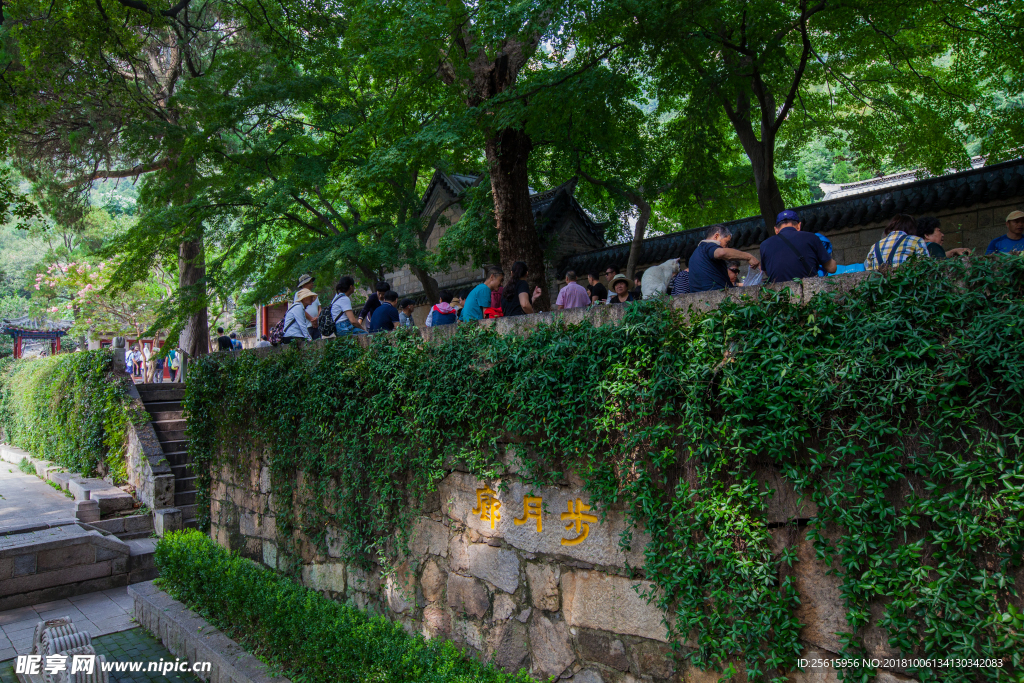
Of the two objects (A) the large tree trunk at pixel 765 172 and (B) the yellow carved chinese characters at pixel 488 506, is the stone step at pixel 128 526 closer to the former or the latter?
(B) the yellow carved chinese characters at pixel 488 506

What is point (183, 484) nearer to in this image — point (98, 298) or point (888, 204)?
point (888, 204)

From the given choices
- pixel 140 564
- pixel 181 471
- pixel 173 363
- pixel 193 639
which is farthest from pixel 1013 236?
pixel 173 363

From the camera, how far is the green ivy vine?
8.13 feet

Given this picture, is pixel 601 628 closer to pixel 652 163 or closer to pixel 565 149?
pixel 565 149

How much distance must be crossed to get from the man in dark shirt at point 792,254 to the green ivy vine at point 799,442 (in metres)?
0.89

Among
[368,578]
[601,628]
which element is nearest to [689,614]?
[601,628]

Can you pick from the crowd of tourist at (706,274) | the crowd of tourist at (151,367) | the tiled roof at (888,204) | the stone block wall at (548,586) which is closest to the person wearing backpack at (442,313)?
the crowd of tourist at (706,274)

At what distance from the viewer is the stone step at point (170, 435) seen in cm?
1200

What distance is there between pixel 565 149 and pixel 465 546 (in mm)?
6864

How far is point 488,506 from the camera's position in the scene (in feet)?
15.2

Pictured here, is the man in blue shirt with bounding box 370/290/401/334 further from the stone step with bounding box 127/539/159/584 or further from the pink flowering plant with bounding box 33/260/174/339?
the pink flowering plant with bounding box 33/260/174/339

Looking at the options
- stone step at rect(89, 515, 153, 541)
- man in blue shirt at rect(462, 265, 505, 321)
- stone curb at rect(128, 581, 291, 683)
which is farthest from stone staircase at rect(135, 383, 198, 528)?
man in blue shirt at rect(462, 265, 505, 321)

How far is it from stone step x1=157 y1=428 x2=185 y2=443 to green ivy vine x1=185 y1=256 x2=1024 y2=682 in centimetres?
963

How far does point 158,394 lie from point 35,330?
16138 millimetres
